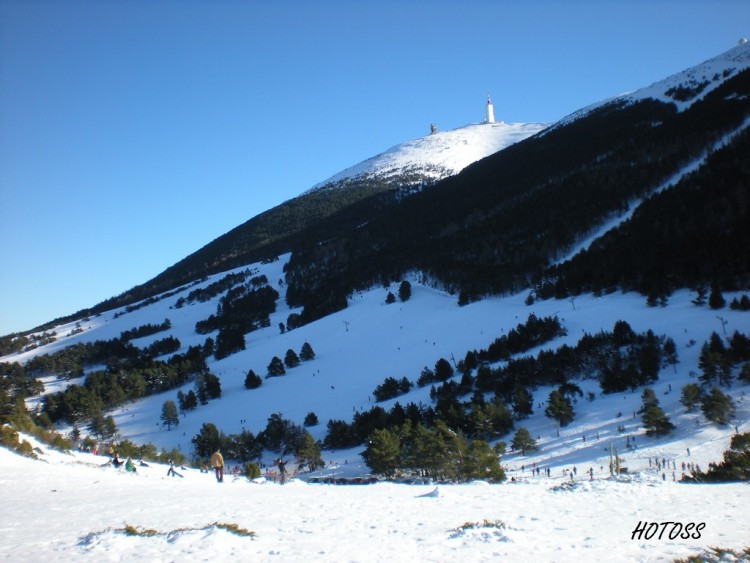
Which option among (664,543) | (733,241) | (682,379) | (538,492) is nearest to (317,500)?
(538,492)

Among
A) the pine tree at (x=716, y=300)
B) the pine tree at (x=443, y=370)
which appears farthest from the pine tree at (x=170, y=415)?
the pine tree at (x=716, y=300)

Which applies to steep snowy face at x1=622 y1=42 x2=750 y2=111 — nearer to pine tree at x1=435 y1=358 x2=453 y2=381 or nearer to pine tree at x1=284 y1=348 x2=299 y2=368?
pine tree at x1=435 y1=358 x2=453 y2=381

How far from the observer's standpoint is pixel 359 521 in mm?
9836

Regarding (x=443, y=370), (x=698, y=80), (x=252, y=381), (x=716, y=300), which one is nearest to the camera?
(x=716, y=300)

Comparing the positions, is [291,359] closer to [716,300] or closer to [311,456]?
[311,456]

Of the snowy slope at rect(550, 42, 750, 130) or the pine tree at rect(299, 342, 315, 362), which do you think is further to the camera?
the snowy slope at rect(550, 42, 750, 130)

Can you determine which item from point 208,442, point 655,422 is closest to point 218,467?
point 655,422

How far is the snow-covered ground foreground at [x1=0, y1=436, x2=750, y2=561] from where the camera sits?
753cm

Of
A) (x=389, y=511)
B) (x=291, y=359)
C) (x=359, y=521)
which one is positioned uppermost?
(x=359, y=521)

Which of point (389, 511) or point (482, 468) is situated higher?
point (389, 511)

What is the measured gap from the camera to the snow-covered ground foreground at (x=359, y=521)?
7.53 meters

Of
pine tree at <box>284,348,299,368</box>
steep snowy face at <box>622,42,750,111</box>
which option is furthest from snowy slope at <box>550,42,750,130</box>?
pine tree at <box>284,348,299,368</box>

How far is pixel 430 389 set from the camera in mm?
56656

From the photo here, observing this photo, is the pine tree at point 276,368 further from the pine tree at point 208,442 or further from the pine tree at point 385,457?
the pine tree at point 385,457
